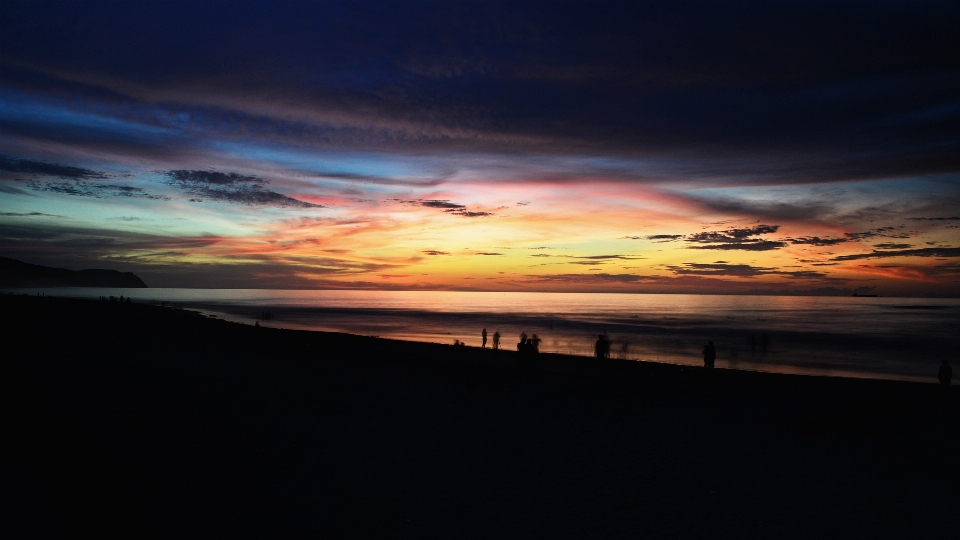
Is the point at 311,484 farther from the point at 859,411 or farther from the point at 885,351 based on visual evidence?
the point at 885,351

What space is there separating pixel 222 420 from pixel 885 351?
50639mm

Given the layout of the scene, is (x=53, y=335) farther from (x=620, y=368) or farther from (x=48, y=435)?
(x=620, y=368)

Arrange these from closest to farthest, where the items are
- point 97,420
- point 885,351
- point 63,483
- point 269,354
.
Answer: point 63,483 → point 97,420 → point 269,354 → point 885,351

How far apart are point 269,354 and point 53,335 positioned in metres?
9.38

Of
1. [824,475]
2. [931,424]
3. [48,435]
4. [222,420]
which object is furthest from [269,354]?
[931,424]

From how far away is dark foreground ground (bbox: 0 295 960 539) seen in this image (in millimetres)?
6379

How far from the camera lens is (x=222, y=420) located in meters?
10.8

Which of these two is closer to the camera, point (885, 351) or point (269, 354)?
point (269, 354)

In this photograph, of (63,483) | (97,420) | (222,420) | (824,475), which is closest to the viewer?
(63,483)

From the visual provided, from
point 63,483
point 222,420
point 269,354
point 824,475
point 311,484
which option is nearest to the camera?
point 63,483

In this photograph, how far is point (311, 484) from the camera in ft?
24.4

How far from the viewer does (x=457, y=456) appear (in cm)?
909

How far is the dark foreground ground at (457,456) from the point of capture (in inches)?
251

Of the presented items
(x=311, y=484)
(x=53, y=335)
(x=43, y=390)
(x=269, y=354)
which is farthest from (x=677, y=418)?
(x=53, y=335)
